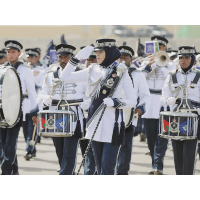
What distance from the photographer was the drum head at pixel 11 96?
7828 mm

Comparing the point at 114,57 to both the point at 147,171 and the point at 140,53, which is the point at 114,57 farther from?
the point at 140,53

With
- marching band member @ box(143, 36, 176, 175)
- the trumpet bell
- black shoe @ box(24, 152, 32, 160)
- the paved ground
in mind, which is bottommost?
the paved ground

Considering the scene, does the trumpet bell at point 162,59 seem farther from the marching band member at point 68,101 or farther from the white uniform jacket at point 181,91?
the marching band member at point 68,101

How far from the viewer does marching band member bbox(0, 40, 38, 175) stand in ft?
27.3

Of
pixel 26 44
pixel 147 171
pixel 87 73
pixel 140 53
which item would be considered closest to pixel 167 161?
pixel 147 171

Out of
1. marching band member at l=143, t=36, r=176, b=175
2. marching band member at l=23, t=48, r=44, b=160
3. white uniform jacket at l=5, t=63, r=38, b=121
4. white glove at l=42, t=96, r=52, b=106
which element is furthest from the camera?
marching band member at l=23, t=48, r=44, b=160

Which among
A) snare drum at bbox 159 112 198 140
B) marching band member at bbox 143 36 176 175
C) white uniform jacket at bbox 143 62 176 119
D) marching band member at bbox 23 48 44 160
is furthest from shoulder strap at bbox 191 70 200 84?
marching band member at bbox 23 48 44 160

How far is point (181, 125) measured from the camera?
7.50 m

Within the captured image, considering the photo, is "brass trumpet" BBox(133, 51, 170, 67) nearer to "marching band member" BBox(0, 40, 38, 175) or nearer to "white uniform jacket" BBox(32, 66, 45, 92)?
"marching band member" BBox(0, 40, 38, 175)

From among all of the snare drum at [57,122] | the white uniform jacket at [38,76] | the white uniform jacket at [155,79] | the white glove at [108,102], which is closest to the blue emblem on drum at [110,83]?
the white glove at [108,102]

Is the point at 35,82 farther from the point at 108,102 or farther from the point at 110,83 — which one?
the point at 108,102

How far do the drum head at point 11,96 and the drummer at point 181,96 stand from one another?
1967 millimetres

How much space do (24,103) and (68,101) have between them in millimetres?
1465

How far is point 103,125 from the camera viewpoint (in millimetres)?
6777
